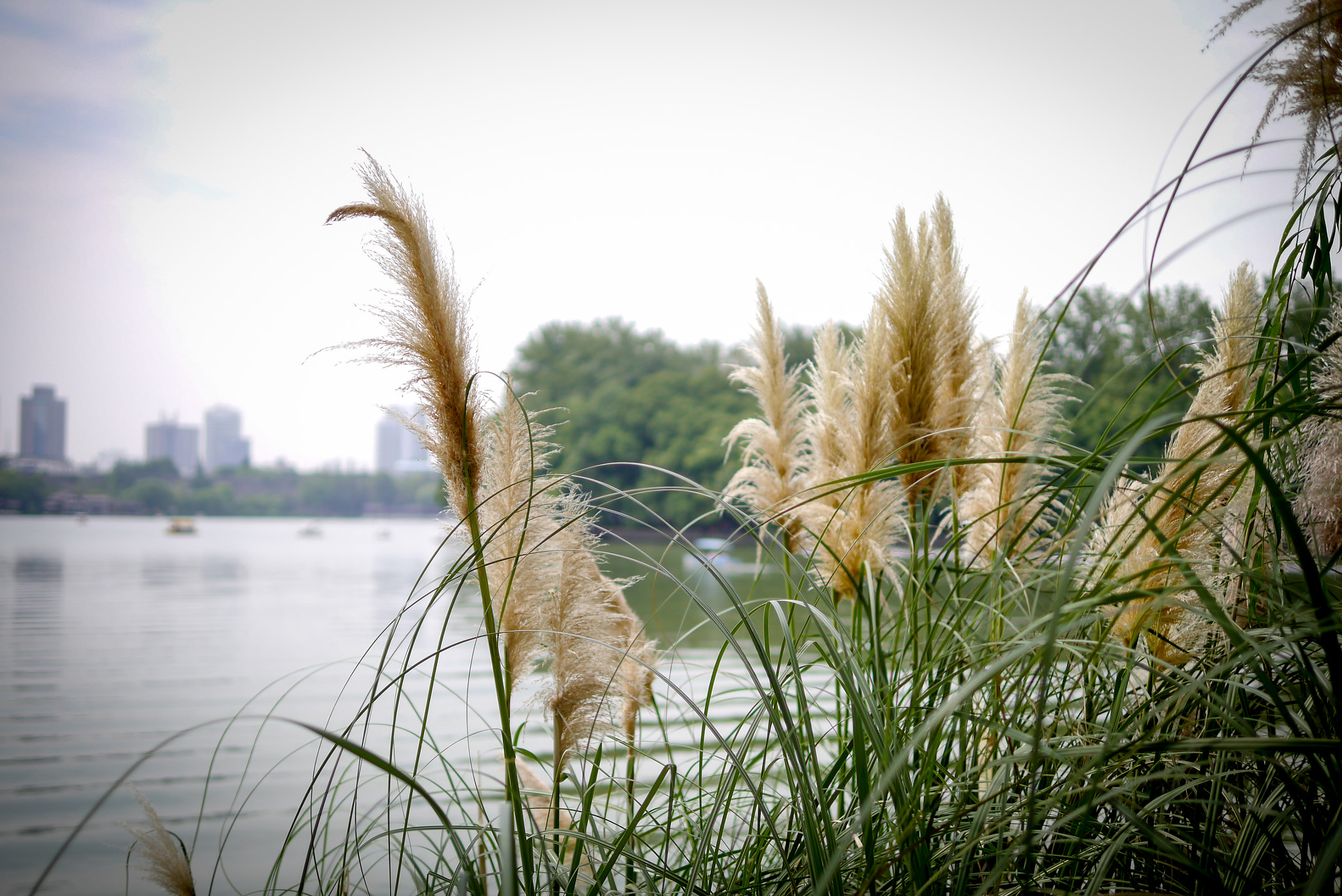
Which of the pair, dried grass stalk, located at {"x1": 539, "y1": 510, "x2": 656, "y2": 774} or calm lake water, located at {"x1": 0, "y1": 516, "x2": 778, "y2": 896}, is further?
calm lake water, located at {"x1": 0, "y1": 516, "x2": 778, "y2": 896}

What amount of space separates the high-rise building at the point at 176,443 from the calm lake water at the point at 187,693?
2602cm

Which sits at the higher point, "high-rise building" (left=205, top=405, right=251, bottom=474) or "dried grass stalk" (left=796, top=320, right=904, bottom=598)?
"high-rise building" (left=205, top=405, right=251, bottom=474)

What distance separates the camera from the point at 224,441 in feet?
164

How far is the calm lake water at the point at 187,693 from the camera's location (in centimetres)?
431

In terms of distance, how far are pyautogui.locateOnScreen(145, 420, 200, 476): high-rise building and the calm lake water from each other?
26025mm

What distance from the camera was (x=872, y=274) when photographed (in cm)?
191

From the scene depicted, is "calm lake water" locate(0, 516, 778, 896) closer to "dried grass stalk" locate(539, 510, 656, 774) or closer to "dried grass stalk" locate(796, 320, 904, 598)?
"dried grass stalk" locate(539, 510, 656, 774)

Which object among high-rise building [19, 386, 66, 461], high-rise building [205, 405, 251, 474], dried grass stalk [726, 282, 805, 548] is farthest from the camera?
high-rise building [205, 405, 251, 474]

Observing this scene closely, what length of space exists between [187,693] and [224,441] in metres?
50.4

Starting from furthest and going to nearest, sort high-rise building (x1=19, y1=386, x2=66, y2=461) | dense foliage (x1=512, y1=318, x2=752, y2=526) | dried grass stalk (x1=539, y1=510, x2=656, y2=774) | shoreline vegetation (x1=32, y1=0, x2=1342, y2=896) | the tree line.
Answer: dense foliage (x1=512, y1=318, x2=752, y2=526)
high-rise building (x1=19, y1=386, x2=66, y2=461)
the tree line
dried grass stalk (x1=539, y1=510, x2=656, y2=774)
shoreline vegetation (x1=32, y1=0, x2=1342, y2=896)

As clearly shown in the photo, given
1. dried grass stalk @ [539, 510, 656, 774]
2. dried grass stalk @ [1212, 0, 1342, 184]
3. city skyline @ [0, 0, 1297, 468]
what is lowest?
dried grass stalk @ [539, 510, 656, 774]

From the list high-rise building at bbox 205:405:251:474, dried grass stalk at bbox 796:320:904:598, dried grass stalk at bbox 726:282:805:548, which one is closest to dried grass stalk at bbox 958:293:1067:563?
dried grass stalk at bbox 796:320:904:598

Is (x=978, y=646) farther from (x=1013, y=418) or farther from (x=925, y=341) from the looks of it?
(x=1013, y=418)

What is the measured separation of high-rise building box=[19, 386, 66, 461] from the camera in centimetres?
2853
